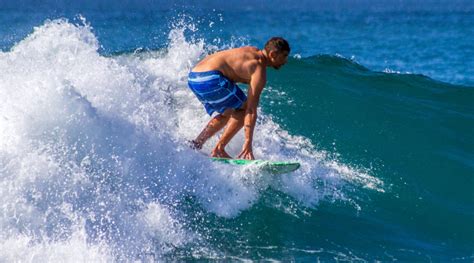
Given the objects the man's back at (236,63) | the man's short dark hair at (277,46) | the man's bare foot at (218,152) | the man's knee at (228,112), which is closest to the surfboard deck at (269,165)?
the man's bare foot at (218,152)

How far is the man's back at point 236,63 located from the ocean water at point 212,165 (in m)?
0.81

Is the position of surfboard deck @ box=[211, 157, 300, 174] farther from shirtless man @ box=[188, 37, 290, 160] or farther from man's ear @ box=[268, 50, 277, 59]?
man's ear @ box=[268, 50, 277, 59]

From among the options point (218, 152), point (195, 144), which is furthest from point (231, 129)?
point (195, 144)

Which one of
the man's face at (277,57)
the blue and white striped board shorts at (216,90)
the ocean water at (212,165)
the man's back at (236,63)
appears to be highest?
the man's face at (277,57)

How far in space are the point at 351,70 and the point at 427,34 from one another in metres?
8.50

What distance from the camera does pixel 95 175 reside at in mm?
6781

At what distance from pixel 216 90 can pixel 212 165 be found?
742mm

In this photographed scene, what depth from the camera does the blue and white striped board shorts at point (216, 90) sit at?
814 cm

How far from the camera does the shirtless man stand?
798cm

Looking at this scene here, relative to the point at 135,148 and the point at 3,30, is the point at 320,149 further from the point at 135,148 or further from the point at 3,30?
the point at 3,30

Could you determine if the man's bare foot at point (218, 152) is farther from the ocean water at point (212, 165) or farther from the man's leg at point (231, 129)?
the ocean water at point (212, 165)

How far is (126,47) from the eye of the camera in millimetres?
19156

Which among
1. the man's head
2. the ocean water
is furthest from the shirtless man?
the ocean water

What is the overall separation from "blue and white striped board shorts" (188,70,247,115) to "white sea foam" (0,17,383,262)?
549mm
